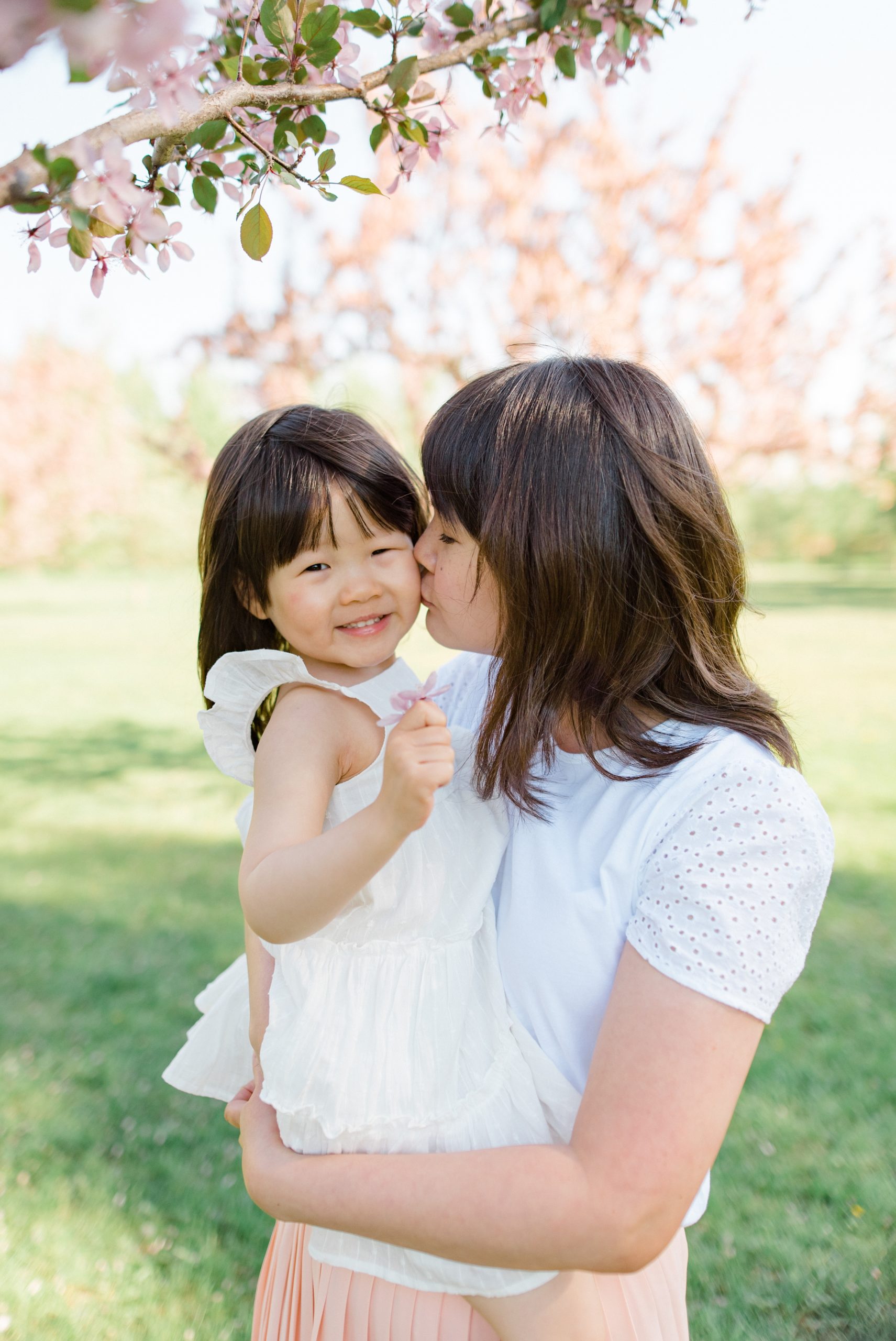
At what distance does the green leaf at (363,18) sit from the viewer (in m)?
1.30

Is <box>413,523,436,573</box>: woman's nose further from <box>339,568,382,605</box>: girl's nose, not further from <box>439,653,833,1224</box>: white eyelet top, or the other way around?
<box>439,653,833,1224</box>: white eyelet top

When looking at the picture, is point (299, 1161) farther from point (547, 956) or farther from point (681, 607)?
point (681, 607)

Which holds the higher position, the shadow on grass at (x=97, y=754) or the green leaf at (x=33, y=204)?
the green leaf at (x=33, y=204)

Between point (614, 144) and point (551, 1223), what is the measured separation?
12.7 metres

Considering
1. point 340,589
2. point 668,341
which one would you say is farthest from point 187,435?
point 340,589

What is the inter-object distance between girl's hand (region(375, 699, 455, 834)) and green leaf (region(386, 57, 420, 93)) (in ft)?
2.64

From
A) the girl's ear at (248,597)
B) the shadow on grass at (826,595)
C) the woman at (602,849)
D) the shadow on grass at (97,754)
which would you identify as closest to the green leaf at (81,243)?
the woman at (602,849)

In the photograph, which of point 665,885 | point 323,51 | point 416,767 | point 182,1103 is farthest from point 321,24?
point 182,1103

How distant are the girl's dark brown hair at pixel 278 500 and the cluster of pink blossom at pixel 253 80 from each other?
0.43m

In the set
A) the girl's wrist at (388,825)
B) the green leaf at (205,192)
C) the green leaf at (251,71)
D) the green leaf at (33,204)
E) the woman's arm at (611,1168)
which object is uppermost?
the green leaf at (251,71)

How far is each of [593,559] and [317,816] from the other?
21.2 inches

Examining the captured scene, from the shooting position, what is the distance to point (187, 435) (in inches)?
561

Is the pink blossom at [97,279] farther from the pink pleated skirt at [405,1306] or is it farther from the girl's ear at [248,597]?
the pink pleated skirt at [405,1306]

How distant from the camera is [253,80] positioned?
1194mm
